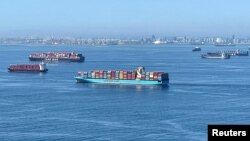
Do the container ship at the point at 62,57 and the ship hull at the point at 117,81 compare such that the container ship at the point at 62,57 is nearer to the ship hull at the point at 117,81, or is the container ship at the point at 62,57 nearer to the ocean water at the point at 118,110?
the ship hull at the point at 117,81

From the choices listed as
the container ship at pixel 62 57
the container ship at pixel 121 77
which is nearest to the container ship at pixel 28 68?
the container ship at pixel 121 77

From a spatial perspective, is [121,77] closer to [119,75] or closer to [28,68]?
[119,75]

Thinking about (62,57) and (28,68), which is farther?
(62,57)

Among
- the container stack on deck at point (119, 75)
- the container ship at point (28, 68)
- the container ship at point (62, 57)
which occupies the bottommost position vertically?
the container ship at point (62, 57)

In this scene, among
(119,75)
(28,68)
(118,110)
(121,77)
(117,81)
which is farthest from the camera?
(28,68)

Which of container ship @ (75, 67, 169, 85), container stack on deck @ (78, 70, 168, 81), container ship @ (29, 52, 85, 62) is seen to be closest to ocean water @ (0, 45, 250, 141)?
container ship @ (75, 67, 169, 85)

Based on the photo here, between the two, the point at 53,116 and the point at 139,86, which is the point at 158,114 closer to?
the point at 53,116

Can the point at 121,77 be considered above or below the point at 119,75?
below

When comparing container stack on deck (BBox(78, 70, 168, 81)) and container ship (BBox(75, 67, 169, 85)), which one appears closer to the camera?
container ship (BBox(75, 67, 169, 85))

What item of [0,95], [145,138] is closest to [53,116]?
[145,138]

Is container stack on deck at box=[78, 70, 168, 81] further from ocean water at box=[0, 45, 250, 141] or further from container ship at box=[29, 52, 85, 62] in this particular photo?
container ship at box=[29, 52, 85, 62]

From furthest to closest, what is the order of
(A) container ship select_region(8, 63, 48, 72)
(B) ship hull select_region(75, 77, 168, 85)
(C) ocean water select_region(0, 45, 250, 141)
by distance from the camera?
(A) container ship select_region(8, 63, 48, 72) < (B) ship hull select_region(75, 77, 168, 85) < (C) ocean water select_region(0, 45, 250, 141)

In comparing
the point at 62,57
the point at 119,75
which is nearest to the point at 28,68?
the point at 119,75
